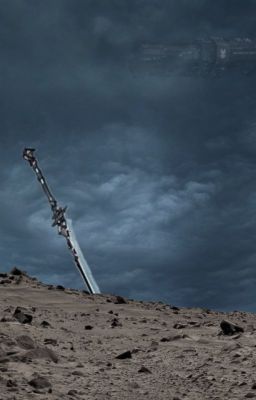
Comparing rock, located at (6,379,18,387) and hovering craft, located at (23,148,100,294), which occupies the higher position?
hovering craft, located at (23,148,100,294)

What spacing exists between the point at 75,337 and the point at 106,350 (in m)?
1.53

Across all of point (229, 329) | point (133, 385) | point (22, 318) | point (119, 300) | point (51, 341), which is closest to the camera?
point (133, 385)

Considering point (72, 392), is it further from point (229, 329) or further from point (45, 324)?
point (229, 329)

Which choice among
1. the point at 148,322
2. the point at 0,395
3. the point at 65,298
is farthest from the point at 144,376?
the point at 65,298

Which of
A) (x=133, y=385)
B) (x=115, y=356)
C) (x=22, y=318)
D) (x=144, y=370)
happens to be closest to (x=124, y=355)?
(x=115, y=356)

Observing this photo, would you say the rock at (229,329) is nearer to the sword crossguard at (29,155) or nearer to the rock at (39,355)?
the rock at (39,355)

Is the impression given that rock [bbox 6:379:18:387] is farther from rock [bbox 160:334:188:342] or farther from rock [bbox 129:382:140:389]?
rock [bbox 160:334:188:342]

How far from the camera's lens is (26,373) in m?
9.98

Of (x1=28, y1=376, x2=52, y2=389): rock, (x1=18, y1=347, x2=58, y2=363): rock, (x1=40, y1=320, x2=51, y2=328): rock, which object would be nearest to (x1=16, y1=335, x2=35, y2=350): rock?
(x1=18, y1=347, x2=58, y2=363): rock

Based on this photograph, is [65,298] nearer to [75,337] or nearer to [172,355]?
[75,337]

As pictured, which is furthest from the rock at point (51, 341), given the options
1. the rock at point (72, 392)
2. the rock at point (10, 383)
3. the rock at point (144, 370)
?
the rock at point (10, 383)

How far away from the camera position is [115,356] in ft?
42.2

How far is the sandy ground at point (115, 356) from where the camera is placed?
995 cm

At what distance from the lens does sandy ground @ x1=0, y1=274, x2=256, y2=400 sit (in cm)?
995
